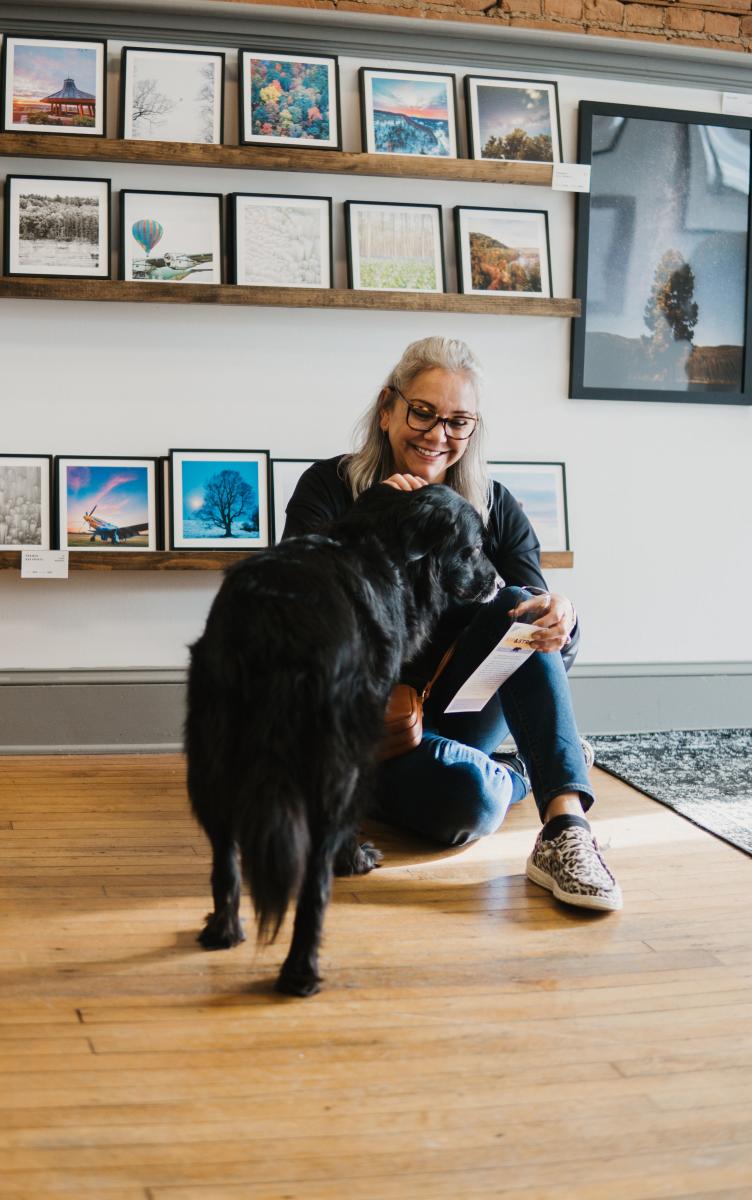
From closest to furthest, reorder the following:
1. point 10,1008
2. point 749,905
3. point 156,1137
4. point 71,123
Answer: point 156,1137 → point 10,1008 → point 749,905 → point 71,123

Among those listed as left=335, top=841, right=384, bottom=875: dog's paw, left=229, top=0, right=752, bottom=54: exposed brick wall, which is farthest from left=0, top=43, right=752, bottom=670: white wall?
left=335, top=841, right=384, bottom=875: dog's paw

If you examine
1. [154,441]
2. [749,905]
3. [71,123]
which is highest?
[71,123]

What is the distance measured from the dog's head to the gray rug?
963mm

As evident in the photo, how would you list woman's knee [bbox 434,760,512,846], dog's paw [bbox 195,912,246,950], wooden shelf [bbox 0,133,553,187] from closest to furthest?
dog's paw [bbox 195,912,246,950] → woman's knee [bbox 434,760,512,846] → wooden shelf [bbox 0,133,553,187]

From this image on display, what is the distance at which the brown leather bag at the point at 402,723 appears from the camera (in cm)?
227

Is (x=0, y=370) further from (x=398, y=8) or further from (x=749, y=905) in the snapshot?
(x=749, y=905)

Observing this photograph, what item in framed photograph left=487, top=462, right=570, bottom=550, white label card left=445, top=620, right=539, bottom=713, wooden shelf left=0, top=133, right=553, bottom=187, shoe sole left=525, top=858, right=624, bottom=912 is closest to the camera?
shoe sole left=525, top=858, right=624, bottom=912

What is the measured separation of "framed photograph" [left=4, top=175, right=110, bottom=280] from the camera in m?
3.24

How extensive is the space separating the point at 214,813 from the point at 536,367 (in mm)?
2300

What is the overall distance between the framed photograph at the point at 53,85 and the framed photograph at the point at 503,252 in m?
1.10

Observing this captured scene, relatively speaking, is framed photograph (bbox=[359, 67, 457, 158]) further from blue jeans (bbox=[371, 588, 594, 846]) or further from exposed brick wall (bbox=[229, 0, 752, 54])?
blue jeans (bbox=[371, 588, 594, 846])

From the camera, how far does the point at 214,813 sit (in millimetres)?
1706

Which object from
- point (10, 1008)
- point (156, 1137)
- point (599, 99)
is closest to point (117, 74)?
point (599, 99)

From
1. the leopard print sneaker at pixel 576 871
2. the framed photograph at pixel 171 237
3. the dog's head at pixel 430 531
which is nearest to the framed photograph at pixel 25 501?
the framed photograph at pixel 171 237
